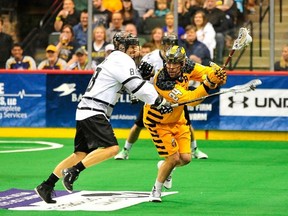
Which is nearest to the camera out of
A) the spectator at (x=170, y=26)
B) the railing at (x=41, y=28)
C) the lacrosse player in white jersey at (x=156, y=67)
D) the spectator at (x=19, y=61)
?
the lacrosse player in white jersey at (x=156, y=67)

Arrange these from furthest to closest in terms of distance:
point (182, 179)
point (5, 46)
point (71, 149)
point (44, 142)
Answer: point (5, 46)
point (44, 142)
point (71, 149)
point (182, 179)

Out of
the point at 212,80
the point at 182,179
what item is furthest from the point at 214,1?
the point at 212,80

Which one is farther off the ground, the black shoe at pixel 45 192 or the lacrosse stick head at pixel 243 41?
the lacrosse stick head at pixel 243 41

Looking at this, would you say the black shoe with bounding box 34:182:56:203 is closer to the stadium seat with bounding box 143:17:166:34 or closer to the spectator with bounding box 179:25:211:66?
the spectator with bounding box 179:25:211:66

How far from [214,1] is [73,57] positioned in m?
2.75

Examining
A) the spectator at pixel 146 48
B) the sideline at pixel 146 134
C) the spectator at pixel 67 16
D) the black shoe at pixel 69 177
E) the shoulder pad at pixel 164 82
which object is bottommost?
the sideline at pixel 146 134

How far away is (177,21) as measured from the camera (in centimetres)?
1720

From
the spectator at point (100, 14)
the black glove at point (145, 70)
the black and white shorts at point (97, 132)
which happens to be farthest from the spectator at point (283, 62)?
the black and white shorts at point (97, 132)

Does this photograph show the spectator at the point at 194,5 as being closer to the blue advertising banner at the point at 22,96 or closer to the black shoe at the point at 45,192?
the blue advertising banner at the point at 22,96

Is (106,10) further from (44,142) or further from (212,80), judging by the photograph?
(212,80)

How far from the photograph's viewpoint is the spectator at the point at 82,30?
17625 millimetres

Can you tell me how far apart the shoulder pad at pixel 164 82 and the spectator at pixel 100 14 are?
7574 mm

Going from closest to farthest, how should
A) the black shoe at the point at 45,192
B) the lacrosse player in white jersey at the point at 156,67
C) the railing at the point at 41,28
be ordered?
1. the black shoe at the point at 45,192
2. the lacrosse player in white jersey at the point at 156,67
3. the railing at the point at 41,28

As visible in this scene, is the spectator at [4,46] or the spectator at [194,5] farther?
the spectator at [4,46]
